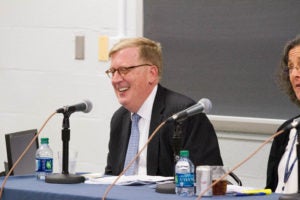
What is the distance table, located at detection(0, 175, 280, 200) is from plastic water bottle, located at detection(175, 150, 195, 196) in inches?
1.6

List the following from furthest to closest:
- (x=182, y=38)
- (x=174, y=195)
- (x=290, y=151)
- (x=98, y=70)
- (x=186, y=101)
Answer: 1. (x=98, y=70)
2. (x=182, y=38)
3. (x=186, y=101)
4. (x=290, y=151)
5. (x=174, y=195)

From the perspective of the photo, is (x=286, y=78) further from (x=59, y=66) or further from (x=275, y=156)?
(x=59, y=66)

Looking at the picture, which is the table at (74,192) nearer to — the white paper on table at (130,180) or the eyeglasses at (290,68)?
the white paper on table at (130,180)

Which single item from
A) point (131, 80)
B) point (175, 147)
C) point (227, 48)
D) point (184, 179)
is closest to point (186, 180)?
point (184, 179)

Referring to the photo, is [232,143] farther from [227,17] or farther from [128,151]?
[128,151]

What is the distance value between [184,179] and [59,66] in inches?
111

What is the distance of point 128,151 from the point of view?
4121mm

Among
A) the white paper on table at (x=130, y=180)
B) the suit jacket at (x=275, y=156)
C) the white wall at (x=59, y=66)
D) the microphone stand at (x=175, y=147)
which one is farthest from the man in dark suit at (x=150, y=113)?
the white wall at (x=59, y=66)

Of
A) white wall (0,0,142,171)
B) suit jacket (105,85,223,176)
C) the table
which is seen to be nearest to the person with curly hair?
suit jacket (105,85,223,176)

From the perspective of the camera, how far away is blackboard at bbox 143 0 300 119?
4.81 meters

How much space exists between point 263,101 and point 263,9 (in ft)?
1.82

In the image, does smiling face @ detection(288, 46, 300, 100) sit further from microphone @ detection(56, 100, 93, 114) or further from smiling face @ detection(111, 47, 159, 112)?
microphone @ detection(56, 100, 93, 114)

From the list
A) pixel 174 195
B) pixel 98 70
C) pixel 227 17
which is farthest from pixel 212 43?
pixel 174 195

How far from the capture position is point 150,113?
161 inches
